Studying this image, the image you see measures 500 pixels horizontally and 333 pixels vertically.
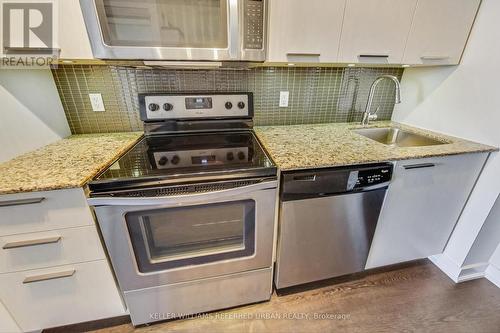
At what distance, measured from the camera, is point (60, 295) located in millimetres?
1025

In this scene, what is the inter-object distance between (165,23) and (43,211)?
36.6 inches

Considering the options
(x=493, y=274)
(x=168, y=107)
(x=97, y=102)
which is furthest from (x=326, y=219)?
(x=97, y=102)

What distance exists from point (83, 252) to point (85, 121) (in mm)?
894

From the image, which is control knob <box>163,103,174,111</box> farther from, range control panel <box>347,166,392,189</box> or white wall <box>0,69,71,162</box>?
range control panel <box>347,166,392,189</box>

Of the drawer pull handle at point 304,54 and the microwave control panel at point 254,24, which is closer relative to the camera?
the microwave control panel at point 254,24

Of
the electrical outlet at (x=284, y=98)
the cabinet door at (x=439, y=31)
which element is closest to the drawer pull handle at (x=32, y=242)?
the electrical outlet at (x=284, y=98)

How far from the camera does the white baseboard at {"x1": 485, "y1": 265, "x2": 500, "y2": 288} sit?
57.8 inches

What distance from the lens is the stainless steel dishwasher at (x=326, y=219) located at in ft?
3.44

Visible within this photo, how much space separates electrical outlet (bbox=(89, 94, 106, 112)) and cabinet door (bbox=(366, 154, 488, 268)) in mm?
1809

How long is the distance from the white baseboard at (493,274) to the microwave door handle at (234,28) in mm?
2190

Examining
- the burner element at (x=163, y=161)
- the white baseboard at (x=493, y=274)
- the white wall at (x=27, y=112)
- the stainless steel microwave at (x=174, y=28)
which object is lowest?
the white baseboard at (x=493, y=274)

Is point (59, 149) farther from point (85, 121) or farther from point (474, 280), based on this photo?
point (474, 280)

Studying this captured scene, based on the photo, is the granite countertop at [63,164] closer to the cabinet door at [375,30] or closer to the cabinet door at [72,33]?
the cabinet door at [72,33]

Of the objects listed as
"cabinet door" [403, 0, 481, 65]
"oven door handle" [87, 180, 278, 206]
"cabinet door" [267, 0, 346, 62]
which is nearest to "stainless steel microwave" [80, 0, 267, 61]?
"cabinet door" [267, 0, 346, 62]
